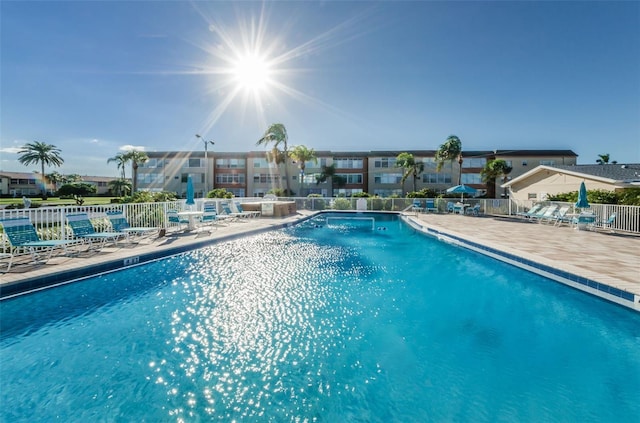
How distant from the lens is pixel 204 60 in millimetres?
17016

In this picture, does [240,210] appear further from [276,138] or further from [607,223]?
[607,223]

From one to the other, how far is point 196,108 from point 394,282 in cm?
2296

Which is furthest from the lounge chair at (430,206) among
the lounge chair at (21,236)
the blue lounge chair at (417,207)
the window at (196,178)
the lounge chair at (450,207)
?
the window at (196,178)

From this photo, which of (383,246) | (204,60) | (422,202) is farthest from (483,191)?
(204,60)

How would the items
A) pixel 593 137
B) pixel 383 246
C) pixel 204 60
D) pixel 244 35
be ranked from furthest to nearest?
pixel 593 137 < pixel 204 60 < pixel 244 35 < pixel 383 246

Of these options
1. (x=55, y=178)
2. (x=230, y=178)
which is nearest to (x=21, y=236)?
(x=230, y=178)

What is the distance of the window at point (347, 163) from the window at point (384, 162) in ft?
8.29

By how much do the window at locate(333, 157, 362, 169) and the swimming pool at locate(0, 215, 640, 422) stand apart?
40.4 metres

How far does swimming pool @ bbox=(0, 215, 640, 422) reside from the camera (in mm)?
3113

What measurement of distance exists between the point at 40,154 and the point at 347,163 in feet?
231

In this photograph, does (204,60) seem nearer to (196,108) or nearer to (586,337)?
(196,108)

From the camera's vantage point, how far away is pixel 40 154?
219 ft

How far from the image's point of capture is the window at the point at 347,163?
47125 mm

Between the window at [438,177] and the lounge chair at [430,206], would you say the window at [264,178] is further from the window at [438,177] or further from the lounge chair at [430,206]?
the lounge chair at [430,206]
